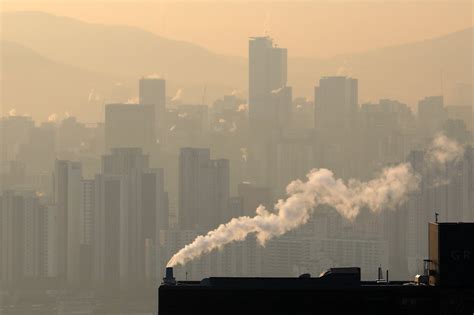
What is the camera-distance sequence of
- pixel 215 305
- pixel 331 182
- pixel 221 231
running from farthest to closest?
pixel 331 182 → pixel 221 231 → pixel 215 305

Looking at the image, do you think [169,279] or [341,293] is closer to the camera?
[341,293]

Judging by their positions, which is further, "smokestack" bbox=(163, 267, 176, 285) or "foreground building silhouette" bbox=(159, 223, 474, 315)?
"smokestack" bbox=(163, 267, 176, 285)

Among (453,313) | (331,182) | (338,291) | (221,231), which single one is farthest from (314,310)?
(331,182)

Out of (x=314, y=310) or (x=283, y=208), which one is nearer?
(x=314, y=310)

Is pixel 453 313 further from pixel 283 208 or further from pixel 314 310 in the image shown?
pixel 283 208

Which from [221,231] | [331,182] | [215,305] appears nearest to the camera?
[215,305]

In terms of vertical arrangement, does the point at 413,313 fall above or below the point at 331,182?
below

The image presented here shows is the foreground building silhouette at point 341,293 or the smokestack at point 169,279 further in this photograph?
the smokestack at point 169,279

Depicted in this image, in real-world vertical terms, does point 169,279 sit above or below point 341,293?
above
